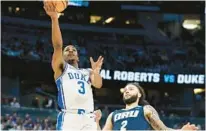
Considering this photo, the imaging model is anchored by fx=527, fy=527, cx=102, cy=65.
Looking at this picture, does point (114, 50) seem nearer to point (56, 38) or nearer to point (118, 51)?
point (118, 51)

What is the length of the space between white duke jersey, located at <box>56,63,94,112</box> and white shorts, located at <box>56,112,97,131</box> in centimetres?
8

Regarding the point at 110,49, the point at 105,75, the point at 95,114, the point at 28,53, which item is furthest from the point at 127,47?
the point at 95,114

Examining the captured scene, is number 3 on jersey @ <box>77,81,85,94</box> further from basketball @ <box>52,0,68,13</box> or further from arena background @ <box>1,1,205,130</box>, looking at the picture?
arena background @ <box>1,1,205,130</box>

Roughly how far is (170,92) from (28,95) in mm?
8730

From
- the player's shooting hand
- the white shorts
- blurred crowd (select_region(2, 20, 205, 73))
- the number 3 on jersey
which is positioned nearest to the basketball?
the player's shooting hand

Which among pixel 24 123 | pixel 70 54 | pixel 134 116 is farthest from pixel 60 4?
pixel 24 123

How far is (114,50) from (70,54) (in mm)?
25490

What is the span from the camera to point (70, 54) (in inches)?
234

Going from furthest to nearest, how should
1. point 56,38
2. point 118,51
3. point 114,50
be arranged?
point 118,51, point 114,50, point 56,38

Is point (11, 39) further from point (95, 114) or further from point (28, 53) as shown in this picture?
point (95, 114)

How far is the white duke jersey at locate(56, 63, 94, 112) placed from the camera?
5.86 meters

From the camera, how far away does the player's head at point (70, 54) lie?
5887mm

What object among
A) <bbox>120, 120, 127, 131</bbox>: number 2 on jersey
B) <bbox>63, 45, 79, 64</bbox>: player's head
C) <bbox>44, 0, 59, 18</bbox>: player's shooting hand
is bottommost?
<bbox>120, 120, 127, 131</bbox>: number 2 on jersey

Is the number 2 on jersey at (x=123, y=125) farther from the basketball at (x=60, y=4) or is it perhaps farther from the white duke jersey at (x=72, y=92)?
the basketball at (x=60, y=4)
